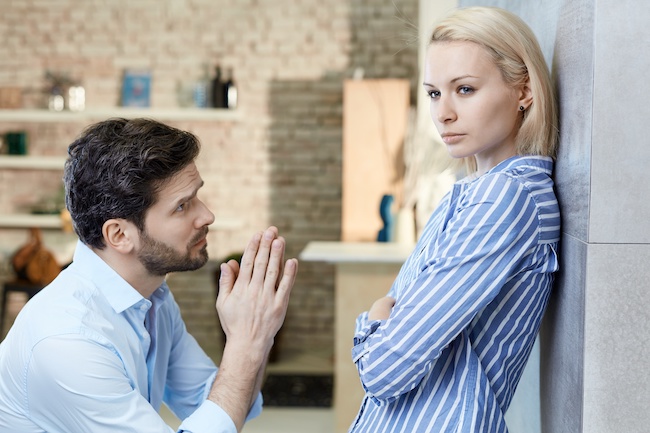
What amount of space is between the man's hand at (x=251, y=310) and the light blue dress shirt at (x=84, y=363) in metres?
0.08

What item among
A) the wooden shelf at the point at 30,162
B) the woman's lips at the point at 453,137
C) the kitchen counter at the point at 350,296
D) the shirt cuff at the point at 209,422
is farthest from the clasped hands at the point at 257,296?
the wooden shelf at the point at 30,162

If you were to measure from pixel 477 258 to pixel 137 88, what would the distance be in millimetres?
5688

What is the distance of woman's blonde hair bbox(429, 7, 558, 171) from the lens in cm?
130

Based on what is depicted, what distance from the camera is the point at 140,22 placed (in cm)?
647

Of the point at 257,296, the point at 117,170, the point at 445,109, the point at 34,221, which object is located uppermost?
the point at 445,109

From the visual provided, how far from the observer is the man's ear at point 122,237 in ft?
5.52

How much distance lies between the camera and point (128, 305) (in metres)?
1.63

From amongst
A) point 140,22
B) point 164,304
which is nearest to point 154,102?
point 140,22

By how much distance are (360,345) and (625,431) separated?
44 cm

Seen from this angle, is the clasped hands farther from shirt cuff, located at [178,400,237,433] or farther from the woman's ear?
the woman's ear

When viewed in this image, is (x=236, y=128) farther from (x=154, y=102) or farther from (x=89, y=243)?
(x=89, y=243)

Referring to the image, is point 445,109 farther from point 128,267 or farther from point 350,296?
point 350,296

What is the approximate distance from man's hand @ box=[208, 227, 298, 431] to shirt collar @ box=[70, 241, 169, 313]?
19 cm

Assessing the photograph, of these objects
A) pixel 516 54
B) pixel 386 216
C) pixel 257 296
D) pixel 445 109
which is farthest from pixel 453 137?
pixel 386 216
